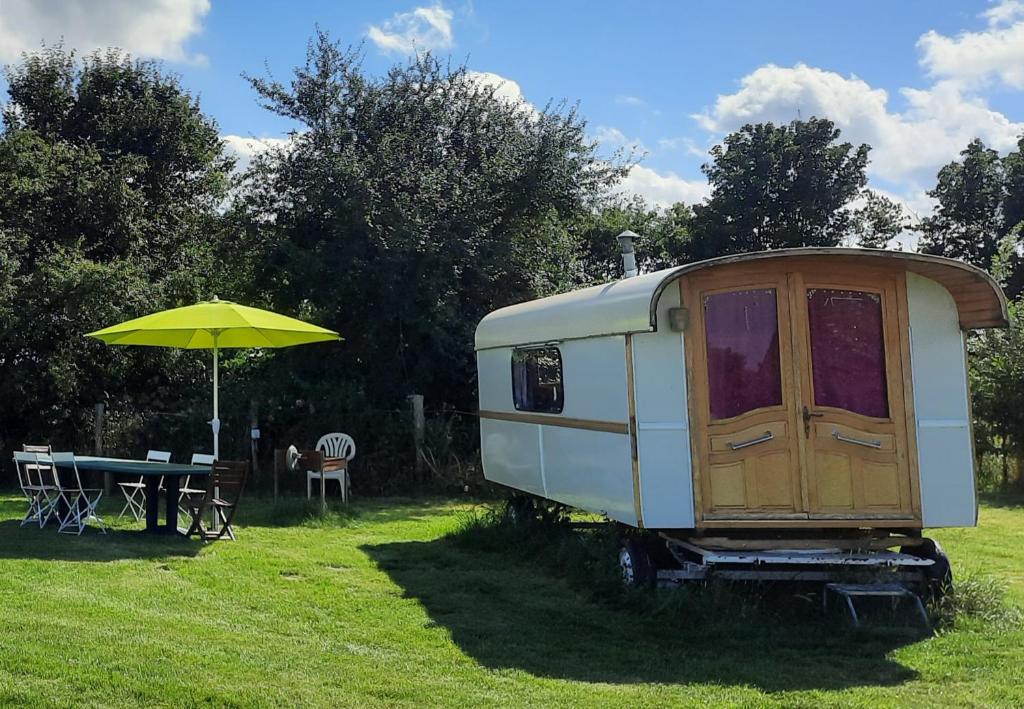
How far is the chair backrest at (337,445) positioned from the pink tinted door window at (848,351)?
26.5 ft

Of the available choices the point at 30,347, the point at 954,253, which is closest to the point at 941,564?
the point at 30,347

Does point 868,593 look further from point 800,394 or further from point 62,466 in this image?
point 62,466

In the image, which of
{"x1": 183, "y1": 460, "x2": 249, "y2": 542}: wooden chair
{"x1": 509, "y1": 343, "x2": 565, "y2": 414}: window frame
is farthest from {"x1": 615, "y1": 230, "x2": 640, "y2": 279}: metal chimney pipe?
{"x1": 183, "y1": 460, "x2": 249, "y2": 542}: wooden chair

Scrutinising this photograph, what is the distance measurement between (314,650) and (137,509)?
688cm

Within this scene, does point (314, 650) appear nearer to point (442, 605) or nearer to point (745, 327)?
point (442, 605)

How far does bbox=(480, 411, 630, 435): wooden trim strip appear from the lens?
A: 739 cm

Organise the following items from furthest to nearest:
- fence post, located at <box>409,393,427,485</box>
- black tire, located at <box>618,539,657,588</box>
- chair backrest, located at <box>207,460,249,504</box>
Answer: fence post, located at <box>409,393,427,485</box> < chair backrest, located at <box>207,460,249,504</box> < black tire, located at <box>618,539,657,588</box>

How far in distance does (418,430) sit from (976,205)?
2015 centimetres

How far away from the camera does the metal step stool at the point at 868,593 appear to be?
6.61 m

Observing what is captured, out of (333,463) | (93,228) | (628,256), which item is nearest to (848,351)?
(628,256)

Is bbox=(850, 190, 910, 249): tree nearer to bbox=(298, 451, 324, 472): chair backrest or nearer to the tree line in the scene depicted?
the tree line

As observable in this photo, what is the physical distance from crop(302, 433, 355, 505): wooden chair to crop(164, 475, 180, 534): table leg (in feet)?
6.81

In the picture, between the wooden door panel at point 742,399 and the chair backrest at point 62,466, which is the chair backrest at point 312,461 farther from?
the wooden door panel at point 742,399

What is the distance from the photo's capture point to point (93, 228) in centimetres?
1736
